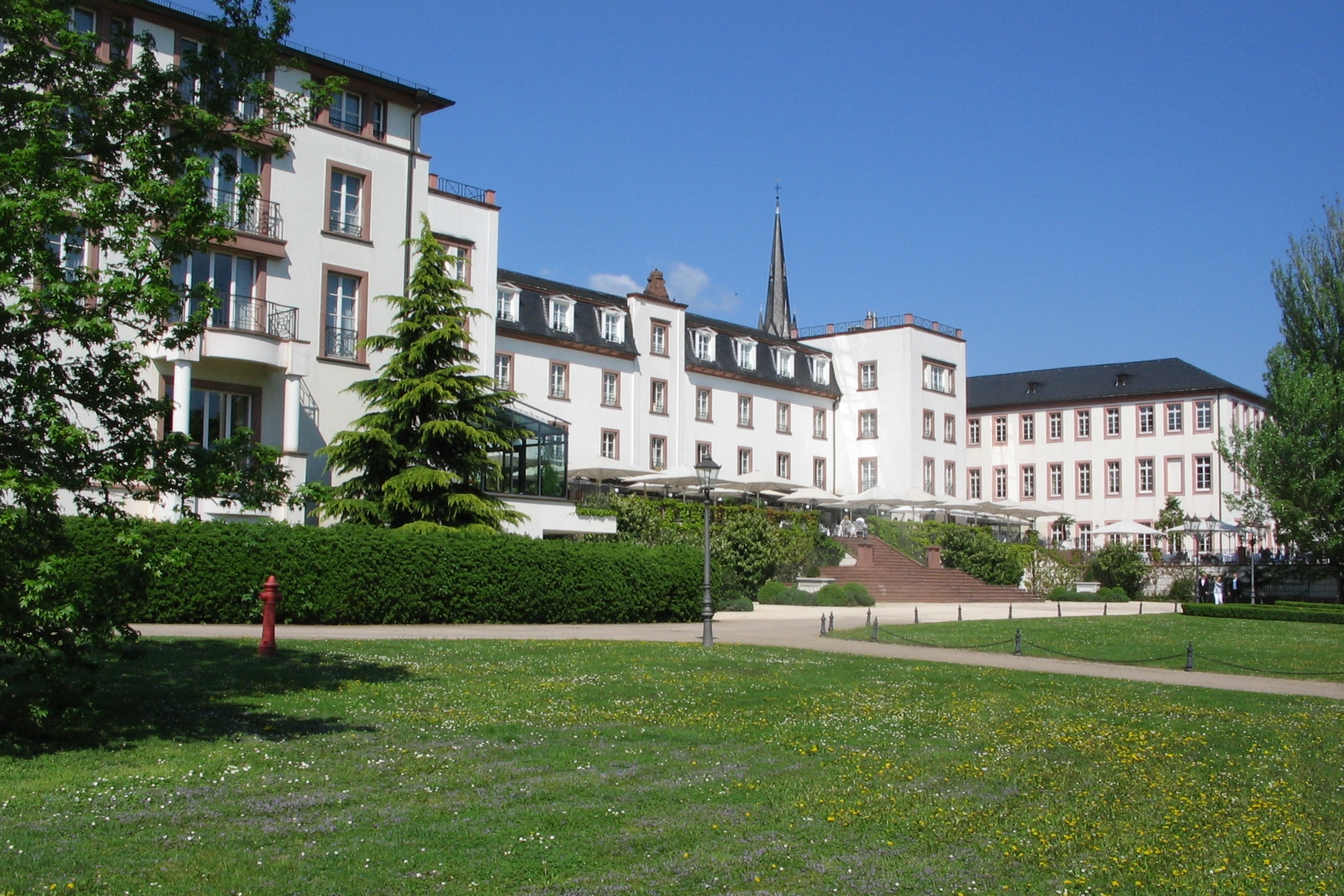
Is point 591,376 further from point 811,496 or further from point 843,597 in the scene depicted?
point 843,597

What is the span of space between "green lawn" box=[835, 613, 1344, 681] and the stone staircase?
10.3 meters

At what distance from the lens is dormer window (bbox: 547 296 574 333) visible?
49000 mm

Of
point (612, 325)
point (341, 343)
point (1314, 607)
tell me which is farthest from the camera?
point (612, 325)

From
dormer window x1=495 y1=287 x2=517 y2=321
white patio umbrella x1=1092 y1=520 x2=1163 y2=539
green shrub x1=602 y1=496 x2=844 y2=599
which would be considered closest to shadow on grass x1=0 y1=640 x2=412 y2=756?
green shrub x1=602 y1=496 x2=844 y2=599

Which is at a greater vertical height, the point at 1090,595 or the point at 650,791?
the point at 1090,595

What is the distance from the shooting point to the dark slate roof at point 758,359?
55.8 m

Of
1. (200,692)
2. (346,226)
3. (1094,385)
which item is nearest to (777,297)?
(1094,385)

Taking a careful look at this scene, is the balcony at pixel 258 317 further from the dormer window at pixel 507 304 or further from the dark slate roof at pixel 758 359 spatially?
the dark slate roof at pixel 758 359

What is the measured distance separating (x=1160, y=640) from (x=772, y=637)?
9.00 m

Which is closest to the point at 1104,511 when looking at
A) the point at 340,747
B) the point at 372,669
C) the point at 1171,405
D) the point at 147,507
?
the point at 1171,405

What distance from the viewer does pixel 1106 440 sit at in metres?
70.8

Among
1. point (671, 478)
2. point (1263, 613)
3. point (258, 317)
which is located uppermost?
A: point (258, 317)

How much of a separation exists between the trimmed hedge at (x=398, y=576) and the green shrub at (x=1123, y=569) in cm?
2896

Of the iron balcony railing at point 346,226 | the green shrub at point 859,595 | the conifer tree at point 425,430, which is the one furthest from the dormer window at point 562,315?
the conifer tree at point 425,430
